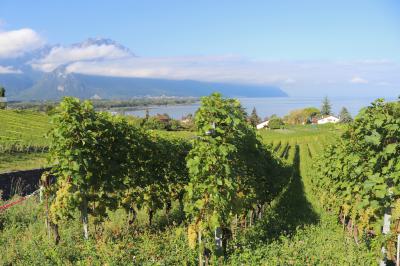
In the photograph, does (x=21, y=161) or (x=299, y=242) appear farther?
(x=21, y=161)

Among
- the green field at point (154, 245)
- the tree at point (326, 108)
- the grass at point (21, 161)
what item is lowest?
the grass at point (21, 161)

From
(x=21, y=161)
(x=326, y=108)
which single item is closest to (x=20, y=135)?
(x=21, y=161)

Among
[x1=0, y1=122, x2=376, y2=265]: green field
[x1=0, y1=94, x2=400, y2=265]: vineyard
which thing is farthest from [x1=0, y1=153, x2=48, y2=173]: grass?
A: [x1=0, y1=94, x2=400, y2=265]: vineyard

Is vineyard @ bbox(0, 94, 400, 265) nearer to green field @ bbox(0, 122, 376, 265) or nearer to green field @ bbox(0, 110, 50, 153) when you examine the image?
green field @ bbox(0, 122, 376, 265)

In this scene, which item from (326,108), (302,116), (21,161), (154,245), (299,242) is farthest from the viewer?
(326,108)

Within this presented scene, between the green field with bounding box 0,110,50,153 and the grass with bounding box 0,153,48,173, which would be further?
the green field with bounding box 0,110,50,153

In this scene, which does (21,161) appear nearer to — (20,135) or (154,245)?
(20,135)

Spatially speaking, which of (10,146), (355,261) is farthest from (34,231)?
(10,146)

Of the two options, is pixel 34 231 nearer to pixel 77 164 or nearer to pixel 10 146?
pixel 77 164

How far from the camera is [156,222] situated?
42.2 ft

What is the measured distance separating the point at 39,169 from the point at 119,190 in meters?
13.6

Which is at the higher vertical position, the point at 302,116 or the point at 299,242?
the point at 302,116

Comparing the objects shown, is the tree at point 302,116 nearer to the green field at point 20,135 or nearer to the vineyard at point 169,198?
the green field at point 20,135

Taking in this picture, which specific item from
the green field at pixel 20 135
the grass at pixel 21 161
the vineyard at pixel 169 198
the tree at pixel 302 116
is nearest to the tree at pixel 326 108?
the tree at pixel 302 116
